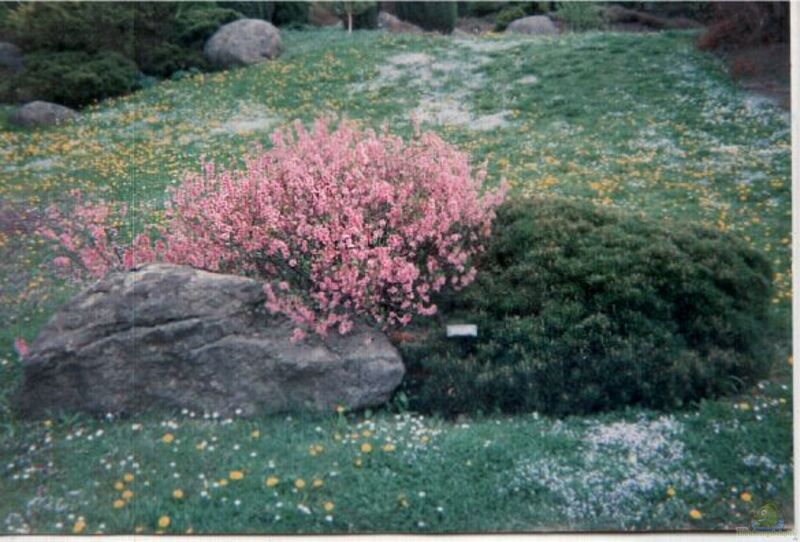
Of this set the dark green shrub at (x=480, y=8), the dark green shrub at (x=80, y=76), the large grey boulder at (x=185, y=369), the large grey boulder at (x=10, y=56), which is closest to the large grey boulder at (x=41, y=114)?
the dark green shrub at (x=80, y=76)

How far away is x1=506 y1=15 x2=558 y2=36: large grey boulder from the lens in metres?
11.3

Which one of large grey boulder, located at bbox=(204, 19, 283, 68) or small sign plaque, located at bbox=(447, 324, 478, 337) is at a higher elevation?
large grey boulder, located at bbox=(204, 19, 283, 68)

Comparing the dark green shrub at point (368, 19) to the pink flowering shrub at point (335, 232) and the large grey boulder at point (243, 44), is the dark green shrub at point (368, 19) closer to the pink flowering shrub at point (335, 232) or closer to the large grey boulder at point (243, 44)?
the large grey boulder at point (243, 44)

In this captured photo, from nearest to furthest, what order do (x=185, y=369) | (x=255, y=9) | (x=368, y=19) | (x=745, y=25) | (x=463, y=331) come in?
1. (x=185, y=369)
2. (x=463, y=331)
3. (x=745, y=25)
4. (x=255, y=9)
5. (x=368, y=19)

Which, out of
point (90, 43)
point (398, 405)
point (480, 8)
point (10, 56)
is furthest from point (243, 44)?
point (398, 405)

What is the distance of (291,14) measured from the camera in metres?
9.44

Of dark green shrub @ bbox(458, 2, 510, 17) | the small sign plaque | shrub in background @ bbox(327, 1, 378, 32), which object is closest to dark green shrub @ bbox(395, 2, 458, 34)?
dark green shrub @ bbox(458, 2, 510, 17)

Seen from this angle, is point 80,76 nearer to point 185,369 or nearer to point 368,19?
point 185,369

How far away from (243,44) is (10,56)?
3.35 m

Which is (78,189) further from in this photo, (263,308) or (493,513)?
(493,513)

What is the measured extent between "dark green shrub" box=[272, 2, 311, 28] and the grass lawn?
217 millimetres

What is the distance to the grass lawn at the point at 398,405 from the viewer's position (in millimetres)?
3908

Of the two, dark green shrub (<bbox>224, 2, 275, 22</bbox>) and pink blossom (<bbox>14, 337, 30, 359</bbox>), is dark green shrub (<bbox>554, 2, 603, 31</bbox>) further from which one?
pink blossom (<bbox>14, 337, 30, 359</bbox>)

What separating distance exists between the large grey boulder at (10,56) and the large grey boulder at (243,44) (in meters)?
2.68
